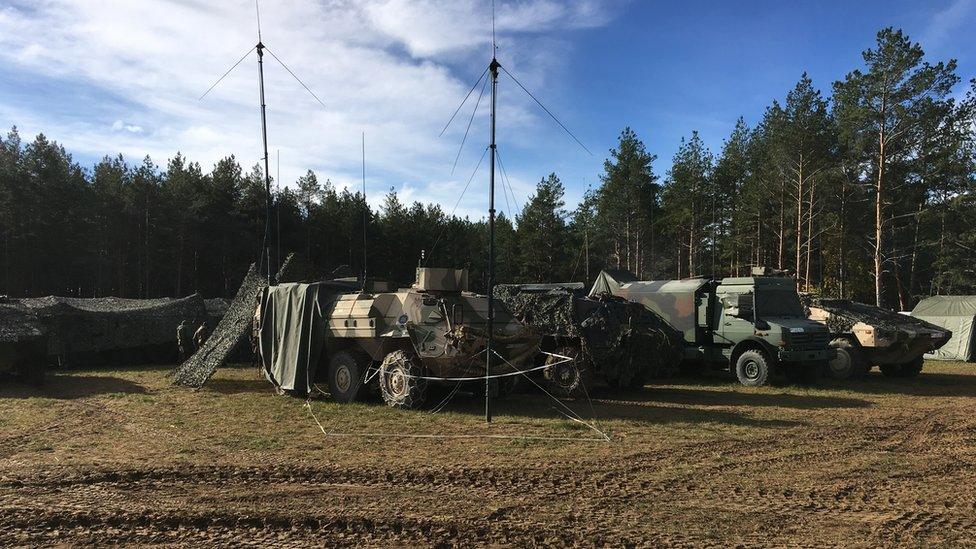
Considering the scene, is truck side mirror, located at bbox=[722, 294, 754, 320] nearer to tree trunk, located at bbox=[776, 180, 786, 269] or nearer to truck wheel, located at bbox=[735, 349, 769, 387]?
truck wheel, located at bbox=[735, 349, 769, 387]

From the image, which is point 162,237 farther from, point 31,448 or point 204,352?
point 31,448

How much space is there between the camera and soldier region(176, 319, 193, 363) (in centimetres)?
1711

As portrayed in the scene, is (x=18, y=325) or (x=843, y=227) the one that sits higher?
(x=843, y=227)

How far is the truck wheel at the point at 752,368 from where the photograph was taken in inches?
496

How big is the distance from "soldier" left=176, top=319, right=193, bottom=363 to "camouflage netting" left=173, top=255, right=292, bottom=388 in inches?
180

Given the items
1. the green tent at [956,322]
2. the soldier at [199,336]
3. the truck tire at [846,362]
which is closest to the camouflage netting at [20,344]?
the soldier at [199,336]

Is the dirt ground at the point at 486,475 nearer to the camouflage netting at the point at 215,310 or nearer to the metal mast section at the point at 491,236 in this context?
the metal mast section at the point at 491,236

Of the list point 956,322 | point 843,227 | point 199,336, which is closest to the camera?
point 199,336

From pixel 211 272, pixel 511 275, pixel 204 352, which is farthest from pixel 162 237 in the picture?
pixel 204 352

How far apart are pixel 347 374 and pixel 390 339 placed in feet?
3.58

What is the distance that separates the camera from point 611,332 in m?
11.3

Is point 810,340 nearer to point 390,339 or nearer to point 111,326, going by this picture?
point 390,339

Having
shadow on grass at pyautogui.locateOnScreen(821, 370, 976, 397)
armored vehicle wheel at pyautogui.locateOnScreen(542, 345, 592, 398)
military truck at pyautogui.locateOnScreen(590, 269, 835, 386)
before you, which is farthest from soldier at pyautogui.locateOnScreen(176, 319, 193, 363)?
shadow on grass at pyautogui.locateOnScreen(821, 370, 976, 397)

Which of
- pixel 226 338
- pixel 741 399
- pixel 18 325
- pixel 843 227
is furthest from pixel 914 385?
pixel 843 227
